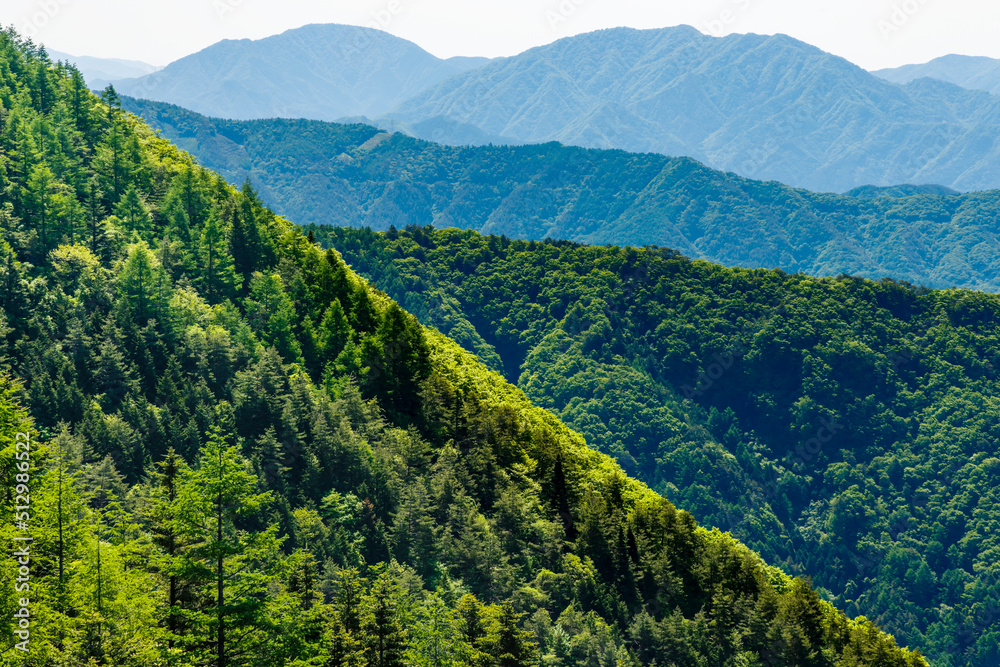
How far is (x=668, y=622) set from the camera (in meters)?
73.8

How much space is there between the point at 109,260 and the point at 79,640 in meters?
66.7

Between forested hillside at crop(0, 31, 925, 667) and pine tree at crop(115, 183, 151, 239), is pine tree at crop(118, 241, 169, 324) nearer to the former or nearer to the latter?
forested hillside at crop(0, 31, 925, 667)

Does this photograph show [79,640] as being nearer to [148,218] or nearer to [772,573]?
[148,218]

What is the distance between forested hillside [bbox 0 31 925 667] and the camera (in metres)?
37.3

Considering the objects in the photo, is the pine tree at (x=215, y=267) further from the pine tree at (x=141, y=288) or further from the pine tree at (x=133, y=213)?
the pine tree at (x=141, y=288)

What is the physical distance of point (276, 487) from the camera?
71500 mm

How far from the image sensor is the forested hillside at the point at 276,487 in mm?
37312

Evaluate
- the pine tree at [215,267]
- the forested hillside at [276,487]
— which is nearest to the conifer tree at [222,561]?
the forested hillside at [276,487]

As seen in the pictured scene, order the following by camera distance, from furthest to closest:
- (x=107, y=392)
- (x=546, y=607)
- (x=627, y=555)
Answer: (x=627, y=555) < (x=107, y=392) < (x=546, y=607)

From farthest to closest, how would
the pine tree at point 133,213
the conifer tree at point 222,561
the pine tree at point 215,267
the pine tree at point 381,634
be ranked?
the pine tree at point 133,213
the pine tree at point 215,267
the pine tree at point 381,634
the conifer tree at point 222,561

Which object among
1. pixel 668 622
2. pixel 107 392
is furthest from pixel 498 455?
pixel 107 392

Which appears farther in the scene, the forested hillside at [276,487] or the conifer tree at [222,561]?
the forested hillside at [276,487]

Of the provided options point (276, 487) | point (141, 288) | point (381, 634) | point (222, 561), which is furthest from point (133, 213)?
point (222, 561)

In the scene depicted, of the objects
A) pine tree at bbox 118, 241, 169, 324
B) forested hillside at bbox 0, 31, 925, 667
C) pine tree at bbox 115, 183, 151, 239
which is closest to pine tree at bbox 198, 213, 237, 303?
forested hillside at bbox 0, 31, 925, 667
